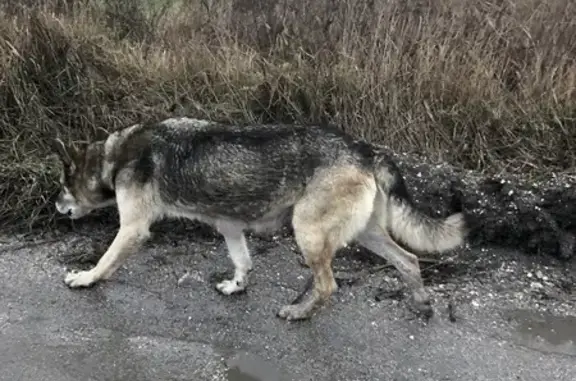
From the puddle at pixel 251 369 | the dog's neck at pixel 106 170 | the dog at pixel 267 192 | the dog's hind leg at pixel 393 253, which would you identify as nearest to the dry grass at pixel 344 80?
the dog's neck at pixel 106 170

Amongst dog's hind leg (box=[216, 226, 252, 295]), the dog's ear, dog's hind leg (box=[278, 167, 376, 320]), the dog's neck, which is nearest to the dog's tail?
dog's hind leg (box=[278, 167, 376, 320])

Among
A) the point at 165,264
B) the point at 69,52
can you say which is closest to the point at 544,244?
the point at 165,264

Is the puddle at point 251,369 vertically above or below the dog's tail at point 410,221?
below

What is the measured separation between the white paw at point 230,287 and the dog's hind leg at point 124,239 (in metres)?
0.63

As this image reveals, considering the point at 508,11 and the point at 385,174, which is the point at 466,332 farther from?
the point at 508,11

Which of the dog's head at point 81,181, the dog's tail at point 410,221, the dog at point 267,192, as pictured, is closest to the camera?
the dog at point 267,192

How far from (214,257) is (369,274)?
3.98ft

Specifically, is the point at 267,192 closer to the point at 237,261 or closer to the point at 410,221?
the point at 237,261

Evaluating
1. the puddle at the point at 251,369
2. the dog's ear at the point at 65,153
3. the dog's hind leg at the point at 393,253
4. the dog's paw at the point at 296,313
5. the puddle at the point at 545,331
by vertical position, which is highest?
the dog's ear at the point at 65,153

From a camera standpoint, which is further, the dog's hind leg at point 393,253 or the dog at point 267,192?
the dog's hind leg at point 393,253

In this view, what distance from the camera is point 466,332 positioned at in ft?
15.2

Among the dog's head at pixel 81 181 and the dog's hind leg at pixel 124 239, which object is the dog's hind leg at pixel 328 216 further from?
the dog's head at pixel 81 181

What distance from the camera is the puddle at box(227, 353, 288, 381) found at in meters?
4.07

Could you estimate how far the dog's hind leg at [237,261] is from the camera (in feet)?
16.5
